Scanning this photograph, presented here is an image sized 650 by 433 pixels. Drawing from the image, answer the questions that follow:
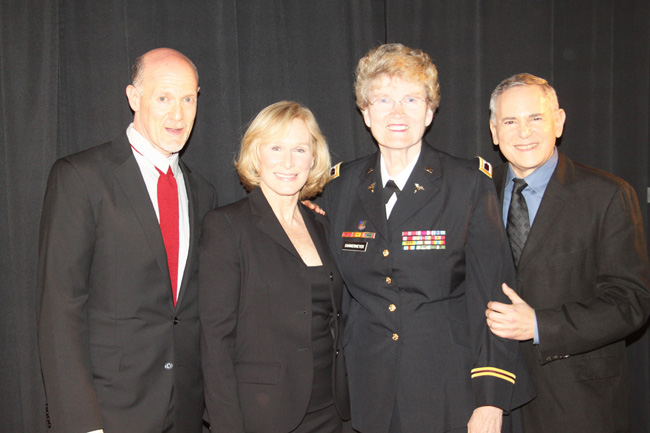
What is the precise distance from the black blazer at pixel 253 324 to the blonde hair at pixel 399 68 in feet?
2.64

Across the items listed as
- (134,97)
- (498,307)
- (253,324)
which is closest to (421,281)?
(498,307)

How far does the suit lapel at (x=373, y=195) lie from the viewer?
2303 millimetres

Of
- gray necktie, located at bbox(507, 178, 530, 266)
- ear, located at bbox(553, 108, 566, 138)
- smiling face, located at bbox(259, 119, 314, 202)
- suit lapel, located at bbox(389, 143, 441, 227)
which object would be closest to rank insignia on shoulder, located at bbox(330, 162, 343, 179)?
smiling face, located at bbox(259, 119, 314, 202)

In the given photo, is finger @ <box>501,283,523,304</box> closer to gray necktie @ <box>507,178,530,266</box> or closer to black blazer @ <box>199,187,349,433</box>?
gray necktie @ <box>507,178,530,266</box>

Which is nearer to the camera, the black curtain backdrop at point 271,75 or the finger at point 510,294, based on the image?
the finger at point 510,294

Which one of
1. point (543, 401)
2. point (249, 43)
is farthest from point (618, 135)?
point (249, 43)

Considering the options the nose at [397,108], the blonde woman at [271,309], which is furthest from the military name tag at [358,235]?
the nose at [397,108]

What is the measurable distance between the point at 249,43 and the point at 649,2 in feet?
9.37

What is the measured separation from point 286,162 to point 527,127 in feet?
3.86

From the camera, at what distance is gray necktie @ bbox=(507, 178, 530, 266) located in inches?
98.4

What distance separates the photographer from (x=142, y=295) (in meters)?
2.16

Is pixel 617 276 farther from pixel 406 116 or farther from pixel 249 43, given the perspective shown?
pixel 249 43

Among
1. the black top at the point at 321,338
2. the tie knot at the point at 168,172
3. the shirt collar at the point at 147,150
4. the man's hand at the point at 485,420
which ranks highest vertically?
the shirt collar at the point at 147,150

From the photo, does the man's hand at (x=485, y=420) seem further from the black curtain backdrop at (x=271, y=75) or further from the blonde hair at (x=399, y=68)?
the black curtain backdrop at (x=271, y=75)
